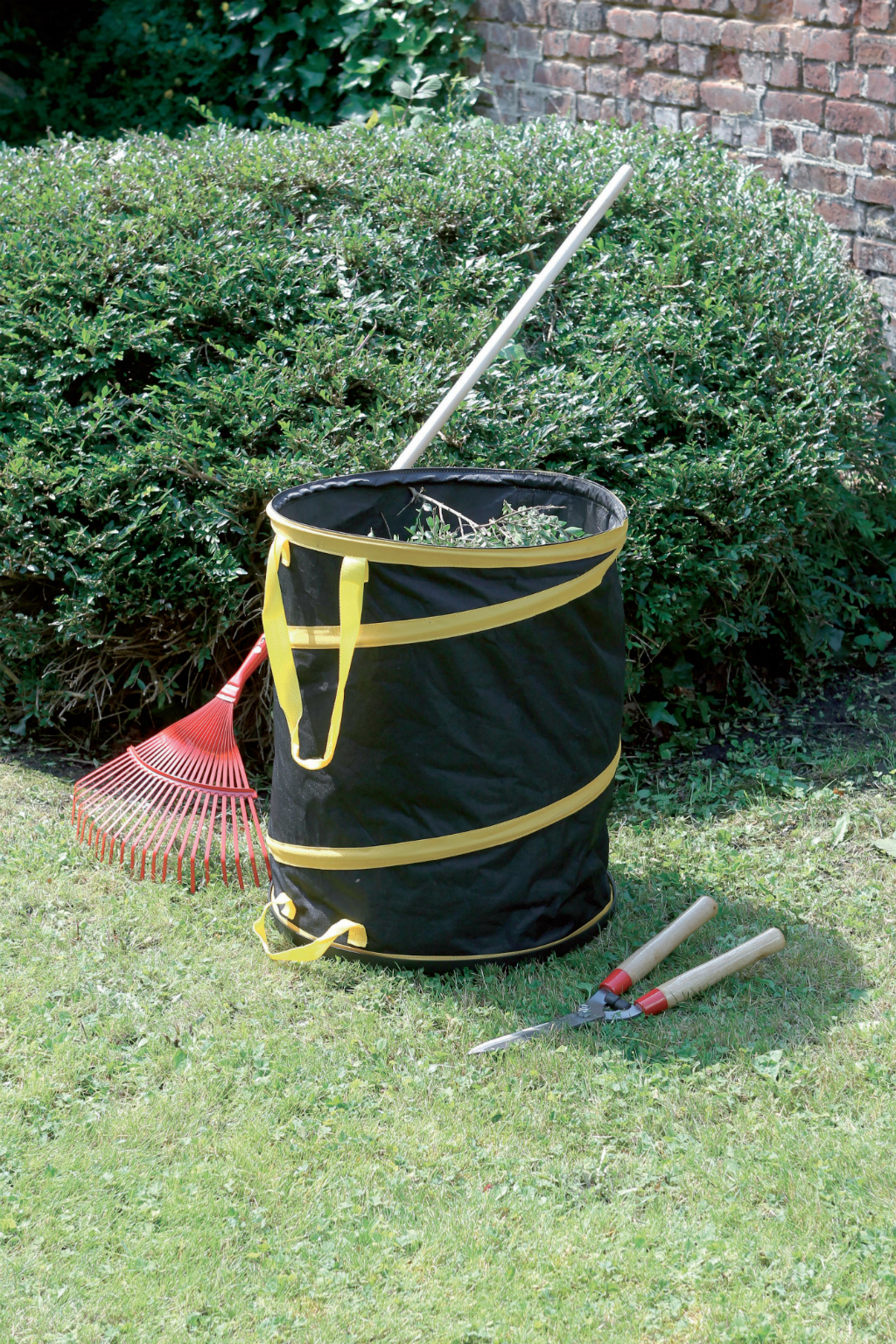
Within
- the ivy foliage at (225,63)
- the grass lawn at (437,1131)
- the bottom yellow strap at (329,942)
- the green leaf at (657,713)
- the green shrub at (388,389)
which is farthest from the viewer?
the ivy foliage at (225,63)

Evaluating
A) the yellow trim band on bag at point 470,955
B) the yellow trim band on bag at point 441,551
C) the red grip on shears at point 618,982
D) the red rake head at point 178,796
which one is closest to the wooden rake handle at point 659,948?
the red grip on shears at point 618,982

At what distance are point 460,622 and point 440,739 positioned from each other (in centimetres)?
25

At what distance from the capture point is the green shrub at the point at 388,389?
3604 millimetres

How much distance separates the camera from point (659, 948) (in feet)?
9.04

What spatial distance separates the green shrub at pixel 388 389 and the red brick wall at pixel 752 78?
0.65 metres

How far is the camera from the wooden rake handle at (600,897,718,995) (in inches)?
106

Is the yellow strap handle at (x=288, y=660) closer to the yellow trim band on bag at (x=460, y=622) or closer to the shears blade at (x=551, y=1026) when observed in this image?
the yellow trim band on bag at (x=460, y=622)

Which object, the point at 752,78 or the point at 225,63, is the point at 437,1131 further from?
the point at 225,63

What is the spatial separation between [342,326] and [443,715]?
1836 millimetres

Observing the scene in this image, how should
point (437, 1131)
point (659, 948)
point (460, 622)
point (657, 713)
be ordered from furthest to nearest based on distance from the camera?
point (657, 713)
point (659, 948)
point (460, 622)
point (437, 1131)

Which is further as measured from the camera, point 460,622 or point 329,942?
point 329,942

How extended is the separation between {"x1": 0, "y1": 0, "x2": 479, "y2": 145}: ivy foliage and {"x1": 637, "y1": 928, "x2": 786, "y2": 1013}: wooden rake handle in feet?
12.9

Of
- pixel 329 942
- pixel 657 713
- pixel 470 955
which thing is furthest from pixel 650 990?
pixel 657 713

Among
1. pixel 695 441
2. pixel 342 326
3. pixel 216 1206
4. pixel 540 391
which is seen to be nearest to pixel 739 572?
pixel 695 441
